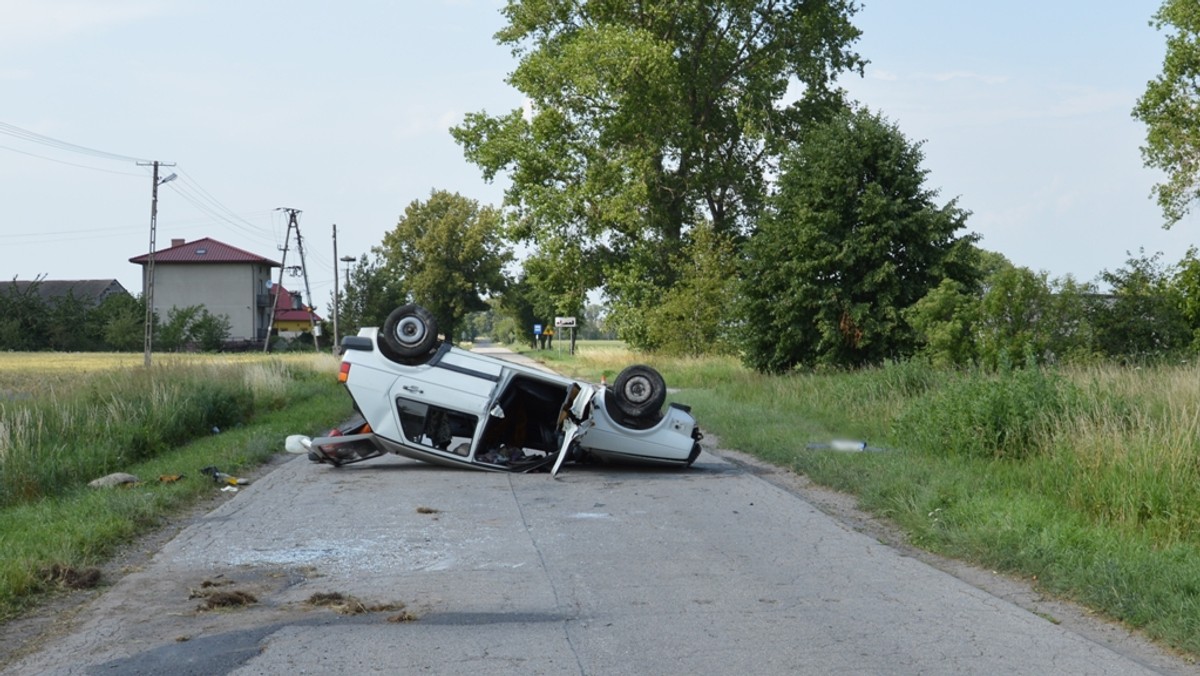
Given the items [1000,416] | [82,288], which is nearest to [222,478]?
[1000,416]

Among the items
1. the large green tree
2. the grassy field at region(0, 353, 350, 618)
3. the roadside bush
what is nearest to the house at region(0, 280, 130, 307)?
the large green tree

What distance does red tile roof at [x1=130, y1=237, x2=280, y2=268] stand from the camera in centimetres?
9906

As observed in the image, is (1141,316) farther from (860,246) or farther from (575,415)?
(575,415)

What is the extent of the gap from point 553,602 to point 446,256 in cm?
9133

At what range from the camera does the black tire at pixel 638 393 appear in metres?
15.4

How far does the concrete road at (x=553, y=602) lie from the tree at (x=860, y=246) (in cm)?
1789

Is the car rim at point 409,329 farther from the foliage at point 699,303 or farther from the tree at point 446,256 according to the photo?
the tree at point 446,256

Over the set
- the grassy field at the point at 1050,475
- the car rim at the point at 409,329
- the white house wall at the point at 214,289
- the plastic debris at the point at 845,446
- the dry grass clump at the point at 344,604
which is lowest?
the dry grass clump at the point at 344,604

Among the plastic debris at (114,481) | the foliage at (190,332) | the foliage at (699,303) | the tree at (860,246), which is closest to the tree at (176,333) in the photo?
the foliage at (190,332)

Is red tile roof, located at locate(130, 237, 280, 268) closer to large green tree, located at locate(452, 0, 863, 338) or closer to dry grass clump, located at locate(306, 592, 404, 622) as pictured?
large green tree, located at locate(452, 0, 863, 338)

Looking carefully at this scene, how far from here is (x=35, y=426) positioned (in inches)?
635

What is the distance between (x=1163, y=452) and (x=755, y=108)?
3868cm

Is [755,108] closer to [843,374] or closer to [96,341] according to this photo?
[843,374]

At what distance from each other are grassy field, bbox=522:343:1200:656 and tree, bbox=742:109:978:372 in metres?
8.60
